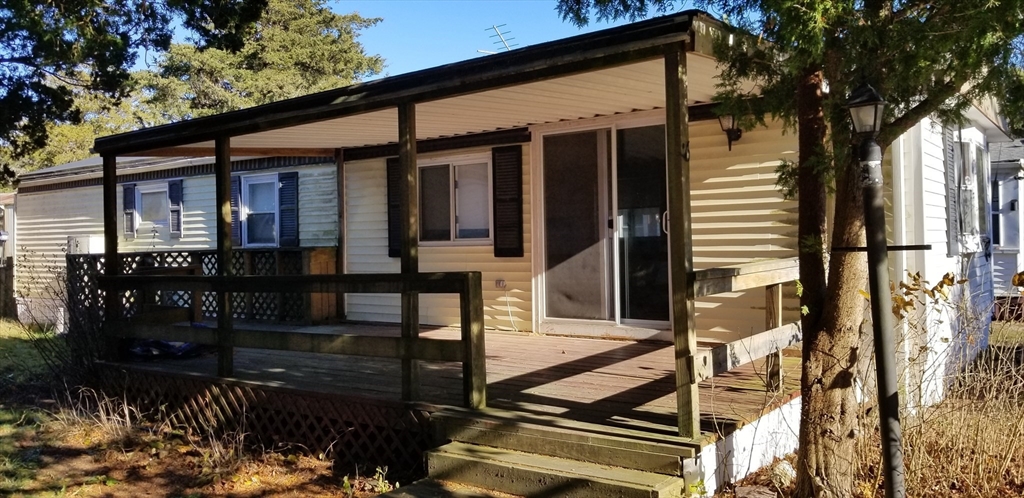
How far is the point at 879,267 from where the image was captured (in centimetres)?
344

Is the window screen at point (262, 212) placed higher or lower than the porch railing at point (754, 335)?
A: higher

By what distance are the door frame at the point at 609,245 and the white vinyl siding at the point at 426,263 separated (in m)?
0.16

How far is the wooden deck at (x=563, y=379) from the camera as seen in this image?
15.7 feet

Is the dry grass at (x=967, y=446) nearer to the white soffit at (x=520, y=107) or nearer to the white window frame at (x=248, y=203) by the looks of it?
the white soffit at (x=520, y=107)

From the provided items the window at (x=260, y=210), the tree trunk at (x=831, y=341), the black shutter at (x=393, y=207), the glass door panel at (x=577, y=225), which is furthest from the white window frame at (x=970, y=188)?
the window at (x=260, y=210)

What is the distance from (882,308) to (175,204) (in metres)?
11.7

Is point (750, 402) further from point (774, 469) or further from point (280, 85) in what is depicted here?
point (280, 85)

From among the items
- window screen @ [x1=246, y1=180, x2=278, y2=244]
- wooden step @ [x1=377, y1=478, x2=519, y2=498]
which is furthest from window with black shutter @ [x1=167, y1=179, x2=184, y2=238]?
wooden step @ [x1=377, y1=478, x2=519, y2=498]

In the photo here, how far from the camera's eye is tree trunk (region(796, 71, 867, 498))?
4.10m

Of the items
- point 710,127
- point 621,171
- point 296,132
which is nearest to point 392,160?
point 296,132

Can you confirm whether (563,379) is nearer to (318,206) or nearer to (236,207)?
(318,206)

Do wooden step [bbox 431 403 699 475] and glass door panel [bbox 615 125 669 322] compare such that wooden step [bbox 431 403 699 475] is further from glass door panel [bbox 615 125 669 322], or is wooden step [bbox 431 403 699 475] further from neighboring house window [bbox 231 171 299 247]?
neighboring house window [bbox 231 171 299 247]

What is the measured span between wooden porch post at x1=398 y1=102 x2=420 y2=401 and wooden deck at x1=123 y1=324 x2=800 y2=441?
8.0 inches

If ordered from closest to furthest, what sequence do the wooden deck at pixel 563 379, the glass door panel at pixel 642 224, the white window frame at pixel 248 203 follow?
the wooden deck at pixel 563 379
the glass door panel at pixel 642 224
the white window frame at pixel 248 203
